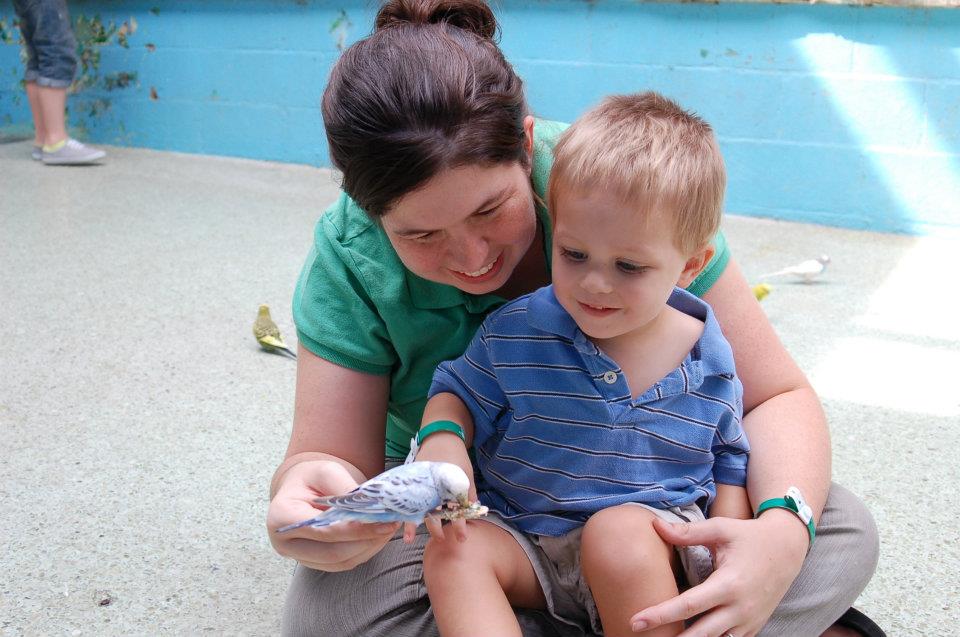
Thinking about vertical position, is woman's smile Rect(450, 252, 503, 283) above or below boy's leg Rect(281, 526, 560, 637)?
above

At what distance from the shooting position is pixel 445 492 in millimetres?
1103

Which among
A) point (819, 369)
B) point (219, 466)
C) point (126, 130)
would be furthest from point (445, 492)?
point (126, 130)

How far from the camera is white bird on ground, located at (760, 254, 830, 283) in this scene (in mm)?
3256

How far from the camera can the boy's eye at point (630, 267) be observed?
125 cm

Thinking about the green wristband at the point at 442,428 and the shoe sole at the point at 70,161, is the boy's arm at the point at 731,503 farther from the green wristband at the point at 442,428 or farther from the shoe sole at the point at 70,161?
the shoe sole at the point at 70,161

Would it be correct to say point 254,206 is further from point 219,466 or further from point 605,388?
point 605,388

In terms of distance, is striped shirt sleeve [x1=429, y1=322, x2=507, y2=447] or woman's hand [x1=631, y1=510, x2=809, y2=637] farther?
striped shirt sleeve [x1=429, y1=322, x2=507, y2=447]

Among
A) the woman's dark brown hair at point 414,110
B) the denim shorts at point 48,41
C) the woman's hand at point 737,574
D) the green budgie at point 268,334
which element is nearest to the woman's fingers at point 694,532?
the woman's hand at point 737,574

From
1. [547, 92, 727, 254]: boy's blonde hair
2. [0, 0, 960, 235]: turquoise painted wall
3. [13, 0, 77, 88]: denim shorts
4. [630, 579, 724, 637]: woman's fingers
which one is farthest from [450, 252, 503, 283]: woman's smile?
[13, 0, 77, 88]: denim shorts

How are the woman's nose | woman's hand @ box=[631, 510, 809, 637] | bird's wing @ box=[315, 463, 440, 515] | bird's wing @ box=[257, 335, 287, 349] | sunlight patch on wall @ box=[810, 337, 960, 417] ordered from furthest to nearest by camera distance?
bird's wing @ box=[257, 335, 287, 349]
sunlight patch on wall @ box=[810, 337, 960, 417]
the woman's nose
woman's hand @ box=[631, 510, 809, 637]
bird's wing @ box=[315, 463, 440, 515]

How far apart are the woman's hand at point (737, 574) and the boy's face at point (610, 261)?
0.87 feet

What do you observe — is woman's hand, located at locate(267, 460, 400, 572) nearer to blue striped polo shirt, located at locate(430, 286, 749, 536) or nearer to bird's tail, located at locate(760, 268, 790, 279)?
blue striped polo shirt, located at locate(430, 286, 749, 536)

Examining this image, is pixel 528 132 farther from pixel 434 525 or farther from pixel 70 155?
pixel 70 155

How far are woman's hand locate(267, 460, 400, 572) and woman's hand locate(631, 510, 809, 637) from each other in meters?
0.33
